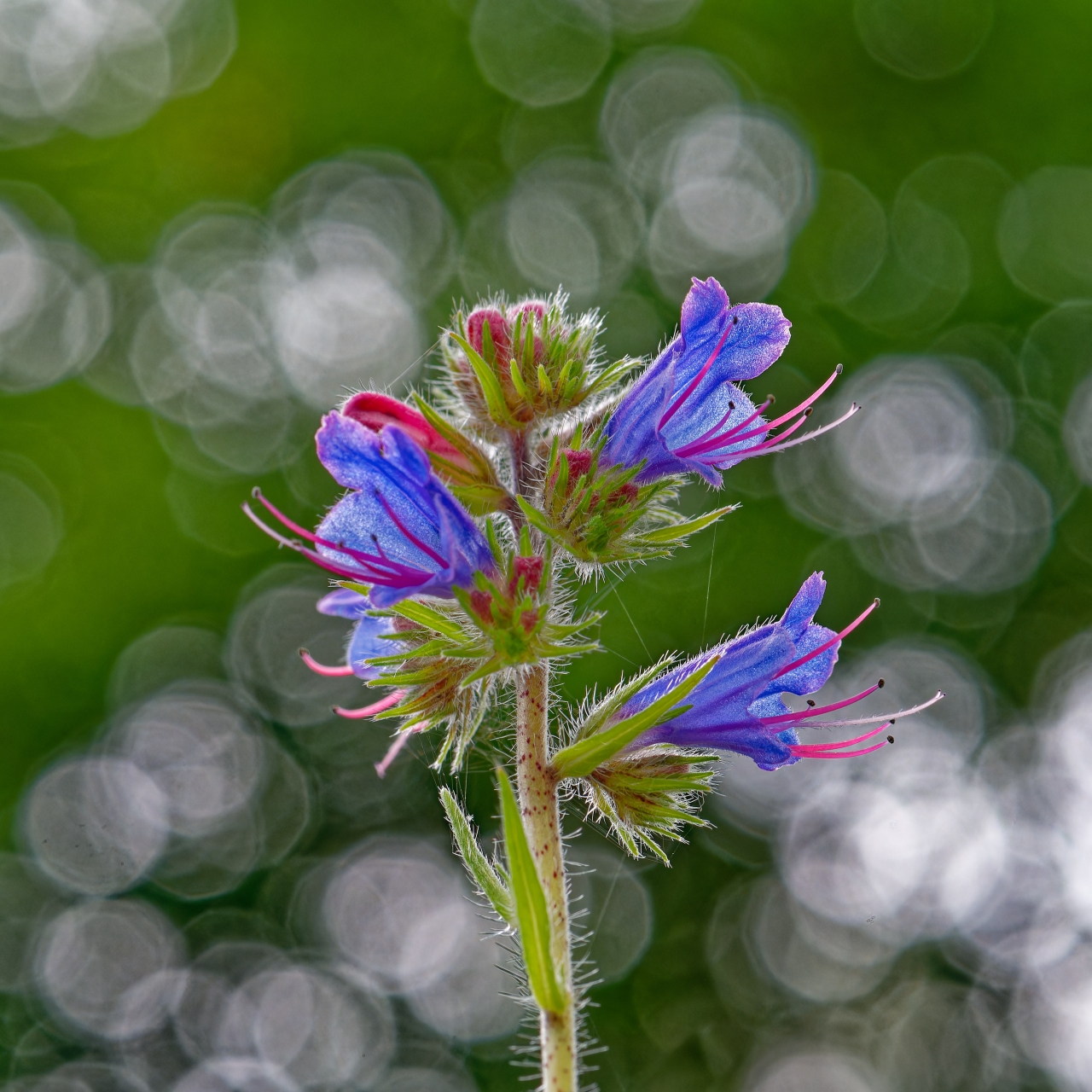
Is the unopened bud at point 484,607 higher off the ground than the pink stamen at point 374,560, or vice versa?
the pink stamen at point 374,560

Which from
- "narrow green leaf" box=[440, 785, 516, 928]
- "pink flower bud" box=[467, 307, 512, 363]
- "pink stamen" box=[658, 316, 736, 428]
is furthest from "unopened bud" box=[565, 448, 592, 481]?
"narrow green leaf" box=[440, 785, 516, 928]

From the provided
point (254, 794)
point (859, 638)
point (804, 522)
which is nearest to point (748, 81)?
point (804, 522)

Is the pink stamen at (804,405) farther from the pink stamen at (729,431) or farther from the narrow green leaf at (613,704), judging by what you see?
the narrow green leaf at (613,704)

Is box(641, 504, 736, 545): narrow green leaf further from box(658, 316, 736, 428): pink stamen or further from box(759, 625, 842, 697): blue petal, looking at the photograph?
box(759, 625, 842, 697): blue petal

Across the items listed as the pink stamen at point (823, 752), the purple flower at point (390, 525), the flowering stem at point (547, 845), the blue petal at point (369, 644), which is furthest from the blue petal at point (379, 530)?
the pink stamen at point (823, 752)

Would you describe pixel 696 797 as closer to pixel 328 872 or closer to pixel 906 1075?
pixel 328 872
